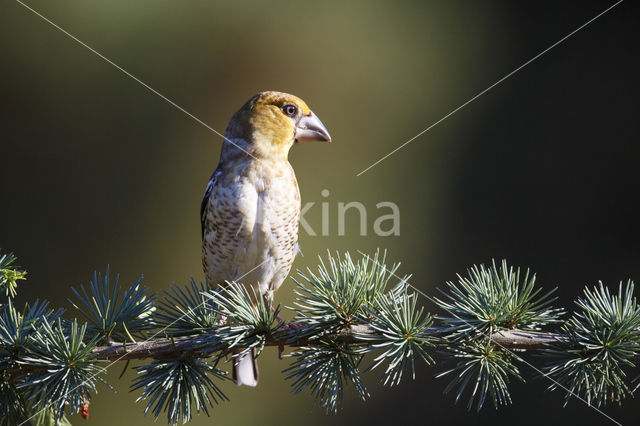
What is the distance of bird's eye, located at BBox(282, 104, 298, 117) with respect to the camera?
101 inches

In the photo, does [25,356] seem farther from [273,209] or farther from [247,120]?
[247,120]

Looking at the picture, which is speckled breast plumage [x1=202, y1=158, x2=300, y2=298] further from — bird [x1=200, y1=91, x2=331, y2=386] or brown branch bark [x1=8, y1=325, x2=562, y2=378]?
brown branch bark [x1=8, y1=325, x2=562, y2=378]

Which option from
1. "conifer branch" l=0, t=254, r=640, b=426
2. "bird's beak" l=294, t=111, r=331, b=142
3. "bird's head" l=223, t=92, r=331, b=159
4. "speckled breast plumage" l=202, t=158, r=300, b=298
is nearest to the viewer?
"conifer branch" l=0, t=254, r=640, b=426

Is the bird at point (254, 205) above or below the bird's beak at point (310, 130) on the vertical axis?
below

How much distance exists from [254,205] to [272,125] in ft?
1.38

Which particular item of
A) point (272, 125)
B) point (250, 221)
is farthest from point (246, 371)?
point (272, 125)

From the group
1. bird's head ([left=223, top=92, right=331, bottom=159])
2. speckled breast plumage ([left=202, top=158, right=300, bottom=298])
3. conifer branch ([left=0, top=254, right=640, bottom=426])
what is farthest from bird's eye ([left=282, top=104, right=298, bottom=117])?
conifer branch ([left=0, top=254, right=640, bottom=426])

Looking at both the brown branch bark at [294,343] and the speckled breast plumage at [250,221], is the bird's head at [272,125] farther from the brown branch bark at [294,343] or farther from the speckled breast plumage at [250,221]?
the brown branch bark at [294,343]

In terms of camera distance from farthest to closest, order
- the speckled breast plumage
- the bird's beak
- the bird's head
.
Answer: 1. the bird's beak
2. the bird's head
3. the speckled breast plumage

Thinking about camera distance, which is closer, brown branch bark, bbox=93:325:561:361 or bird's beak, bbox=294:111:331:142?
brown branch bark, bbox=93:325:561:361

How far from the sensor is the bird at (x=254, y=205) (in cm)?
231

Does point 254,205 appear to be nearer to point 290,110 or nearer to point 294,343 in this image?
point 290,110

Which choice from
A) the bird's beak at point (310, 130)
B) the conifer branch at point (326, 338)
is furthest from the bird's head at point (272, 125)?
the conifer branch at point (326, 338)

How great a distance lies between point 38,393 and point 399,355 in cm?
80
